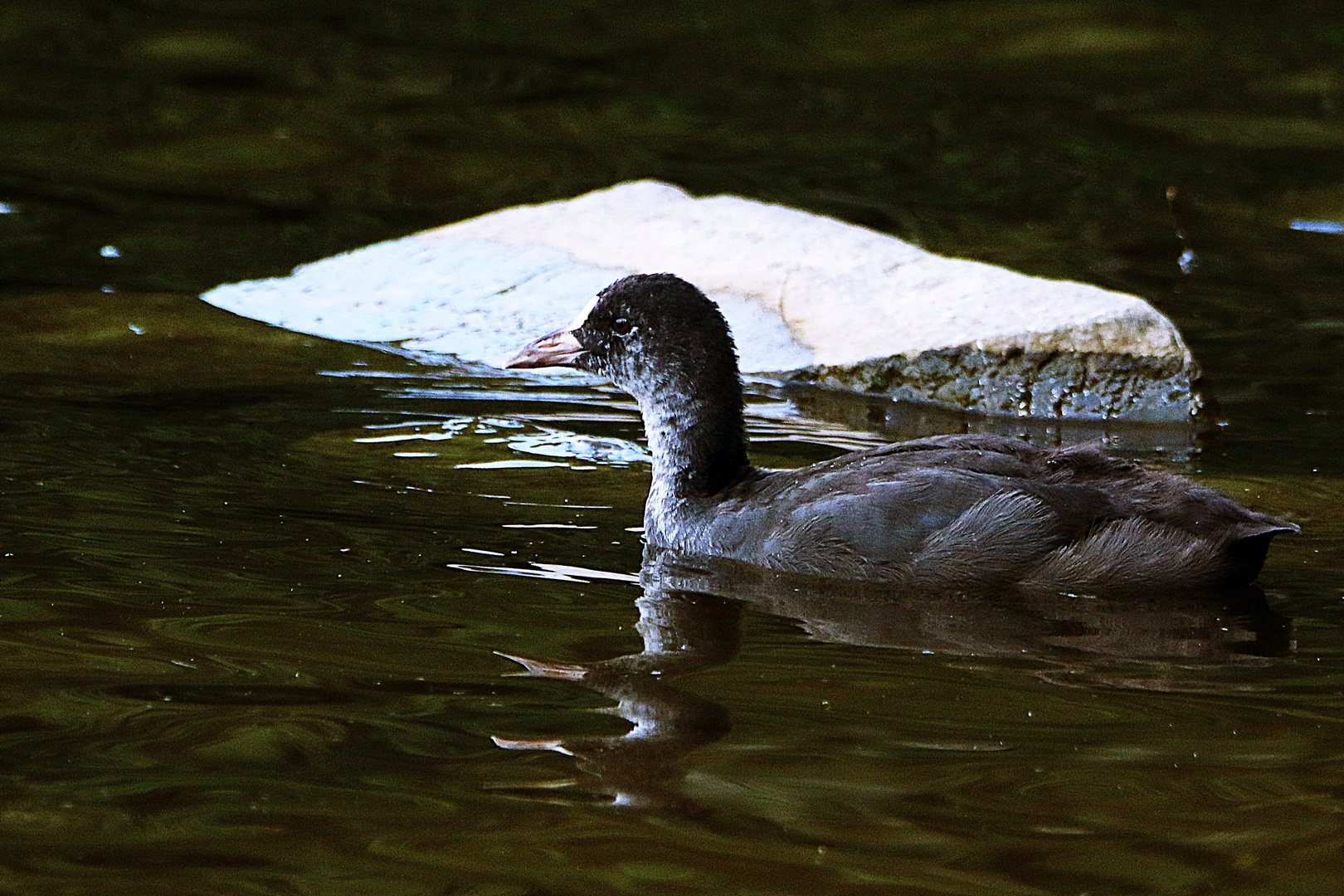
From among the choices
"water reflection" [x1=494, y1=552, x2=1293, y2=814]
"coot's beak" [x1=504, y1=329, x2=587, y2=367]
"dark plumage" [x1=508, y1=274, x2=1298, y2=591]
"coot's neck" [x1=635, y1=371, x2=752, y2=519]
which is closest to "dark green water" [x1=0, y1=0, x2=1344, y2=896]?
"water reflection" [x1=494, y1=552, x2=1293, y2=814]

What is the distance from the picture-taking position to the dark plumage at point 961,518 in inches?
219

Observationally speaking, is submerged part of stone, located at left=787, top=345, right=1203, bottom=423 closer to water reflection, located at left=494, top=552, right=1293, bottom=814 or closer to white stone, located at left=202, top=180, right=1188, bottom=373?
white stone, located at left=202, top=180, right=1188, bottom=373

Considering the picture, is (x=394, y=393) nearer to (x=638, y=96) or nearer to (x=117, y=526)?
(x=117, y=526)

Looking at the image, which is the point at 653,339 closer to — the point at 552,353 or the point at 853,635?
the point at 552,353

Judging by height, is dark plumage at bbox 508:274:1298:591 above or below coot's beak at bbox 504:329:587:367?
below

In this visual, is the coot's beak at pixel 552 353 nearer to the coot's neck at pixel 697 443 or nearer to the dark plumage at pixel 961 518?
the coot's neck at pixel 697 443

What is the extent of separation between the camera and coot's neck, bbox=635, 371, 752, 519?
6320 mm

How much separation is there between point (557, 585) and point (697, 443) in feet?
3.21

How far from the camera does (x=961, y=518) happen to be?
221 inches

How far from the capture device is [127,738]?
422cm

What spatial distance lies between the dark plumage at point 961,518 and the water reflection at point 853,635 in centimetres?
7

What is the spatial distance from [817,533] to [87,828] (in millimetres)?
2626

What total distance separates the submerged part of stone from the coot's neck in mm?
2210

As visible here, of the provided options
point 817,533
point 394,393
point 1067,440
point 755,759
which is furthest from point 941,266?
point 755,759
